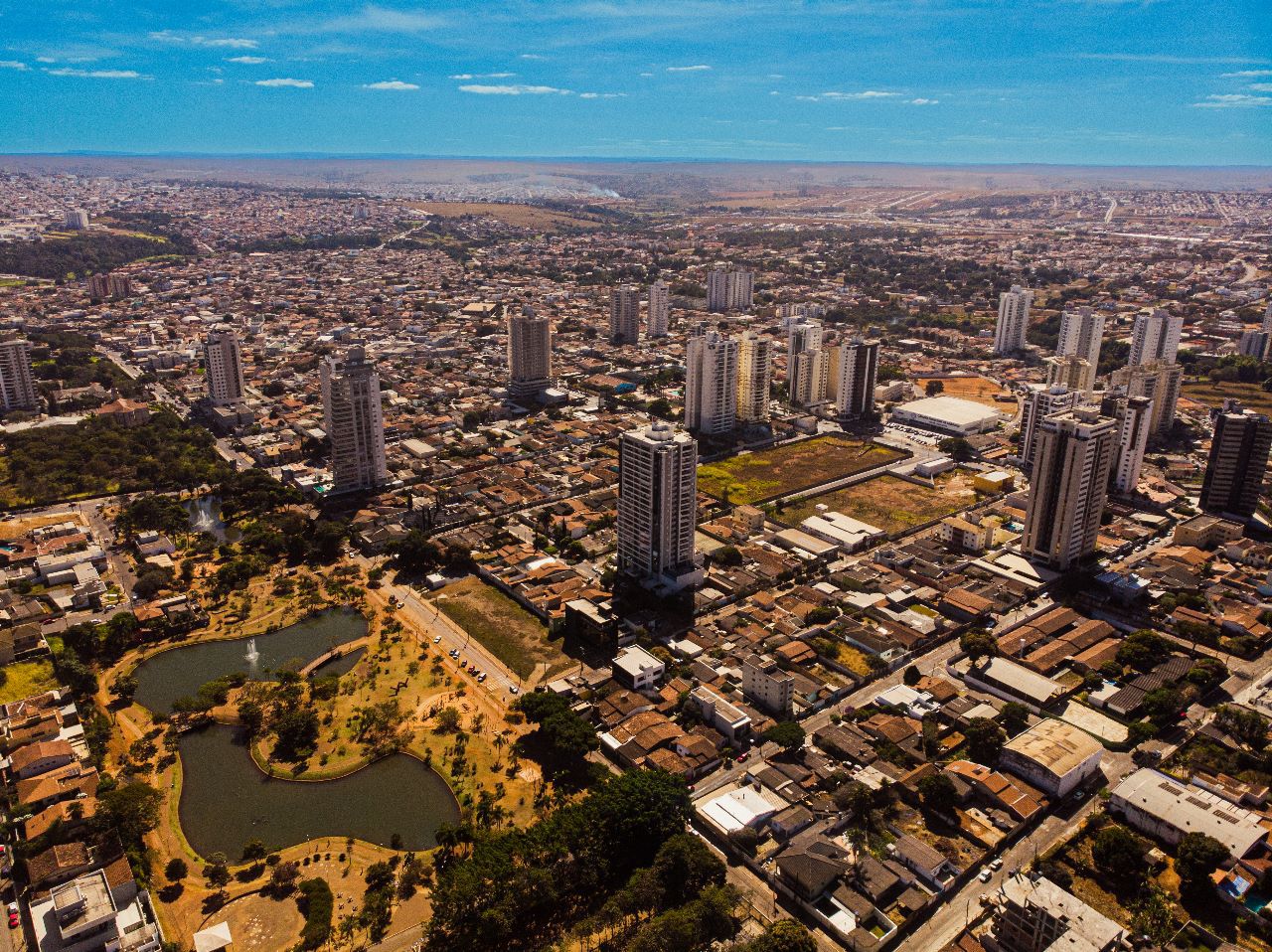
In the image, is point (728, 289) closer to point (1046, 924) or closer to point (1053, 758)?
point (1053, 758)

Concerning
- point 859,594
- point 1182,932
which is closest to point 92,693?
point 859,594

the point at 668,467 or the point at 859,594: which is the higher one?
the point at 668,467

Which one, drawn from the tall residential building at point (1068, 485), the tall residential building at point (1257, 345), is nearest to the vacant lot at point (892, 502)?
the tall residential building at point (1068, 485)

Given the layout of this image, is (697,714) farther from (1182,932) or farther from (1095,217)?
(1095,217)

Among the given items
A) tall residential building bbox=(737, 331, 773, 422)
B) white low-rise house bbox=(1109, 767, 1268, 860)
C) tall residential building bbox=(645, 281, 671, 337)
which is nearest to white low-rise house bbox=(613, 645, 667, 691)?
white low-rise house bbox=(1109, 767, 1268, 860)

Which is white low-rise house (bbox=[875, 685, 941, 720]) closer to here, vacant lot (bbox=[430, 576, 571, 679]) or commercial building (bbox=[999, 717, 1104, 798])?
commercial building (bbox=[999, 717, 1104, 798])
